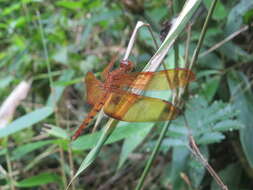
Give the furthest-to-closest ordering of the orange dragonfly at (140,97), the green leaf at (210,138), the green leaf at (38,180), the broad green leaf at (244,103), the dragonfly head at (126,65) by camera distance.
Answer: the green leaf at (38,180) < the broad green leaf at (244,103) < the green leaf at (210,138) < the dragonfly head at (126,65) < the orange dragonfly at (140,97)

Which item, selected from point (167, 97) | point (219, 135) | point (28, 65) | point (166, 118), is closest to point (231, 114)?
point (219, 135)

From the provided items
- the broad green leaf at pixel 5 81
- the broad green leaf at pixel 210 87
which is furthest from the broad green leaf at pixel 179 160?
the broad green leaf at pixel 5 81

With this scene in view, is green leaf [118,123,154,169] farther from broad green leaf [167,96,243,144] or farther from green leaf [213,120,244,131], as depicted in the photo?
green leaf [213,120,244,131]

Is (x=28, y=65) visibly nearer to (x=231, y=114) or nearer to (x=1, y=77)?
(x=1, y=77)

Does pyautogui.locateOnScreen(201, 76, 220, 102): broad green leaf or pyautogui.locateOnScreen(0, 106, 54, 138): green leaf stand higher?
pyautogui.locateOnScreen(0, 106, 54, 138): green leaf

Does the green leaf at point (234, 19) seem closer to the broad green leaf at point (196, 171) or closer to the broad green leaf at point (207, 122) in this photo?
the broad green leaf at point (207, 122)

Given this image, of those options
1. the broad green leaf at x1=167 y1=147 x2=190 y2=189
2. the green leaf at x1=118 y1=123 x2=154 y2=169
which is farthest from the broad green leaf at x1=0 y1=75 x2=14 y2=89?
the broad green leaf at x1=167 y1=147 x2=190 y2=189

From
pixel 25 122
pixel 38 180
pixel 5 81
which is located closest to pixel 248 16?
pixel 25 122
